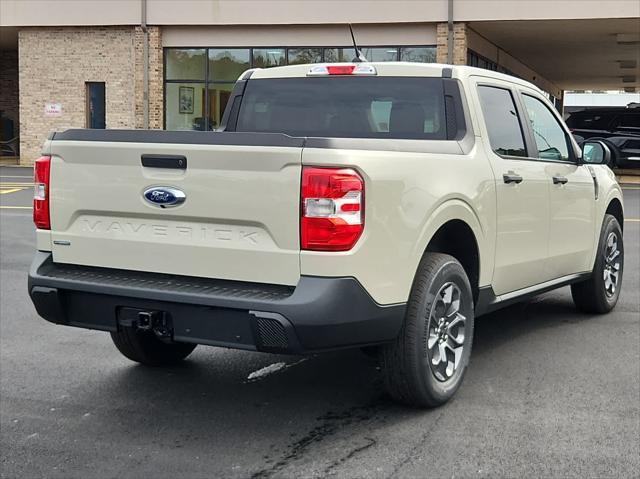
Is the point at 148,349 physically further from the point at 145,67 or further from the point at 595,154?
the point at 145,67

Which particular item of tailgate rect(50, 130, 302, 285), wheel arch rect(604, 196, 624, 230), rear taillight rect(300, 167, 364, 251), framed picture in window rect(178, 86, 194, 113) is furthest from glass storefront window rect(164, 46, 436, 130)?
rear taillight rect(300, 167, 364, 251)

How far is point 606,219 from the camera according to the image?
275 inches

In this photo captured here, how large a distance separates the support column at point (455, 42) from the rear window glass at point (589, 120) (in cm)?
365

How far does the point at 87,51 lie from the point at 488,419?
78.1 ft

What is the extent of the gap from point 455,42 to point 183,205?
1991 centimetres

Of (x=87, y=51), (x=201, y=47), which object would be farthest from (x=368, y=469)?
(x=87, y=51)

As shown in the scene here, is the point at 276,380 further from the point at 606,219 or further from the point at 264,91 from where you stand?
the point at 606,219

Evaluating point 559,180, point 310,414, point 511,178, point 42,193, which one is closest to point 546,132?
point 559,180

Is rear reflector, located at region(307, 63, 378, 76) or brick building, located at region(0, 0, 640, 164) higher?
brick building, located at region(0, 0, 640, 164)

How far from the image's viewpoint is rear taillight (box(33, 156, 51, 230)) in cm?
440

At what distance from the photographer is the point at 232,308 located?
388cm

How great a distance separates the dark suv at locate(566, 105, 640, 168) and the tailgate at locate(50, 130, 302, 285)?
66.7 ft

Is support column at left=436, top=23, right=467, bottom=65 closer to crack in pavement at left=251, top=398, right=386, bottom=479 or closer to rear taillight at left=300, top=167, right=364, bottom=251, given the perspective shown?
crack in pavement at left=251, top=398, right=386, bottom=479

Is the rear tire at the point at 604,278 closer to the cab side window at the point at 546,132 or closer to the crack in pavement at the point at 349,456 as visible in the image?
the cab side window at the point at 546,132
